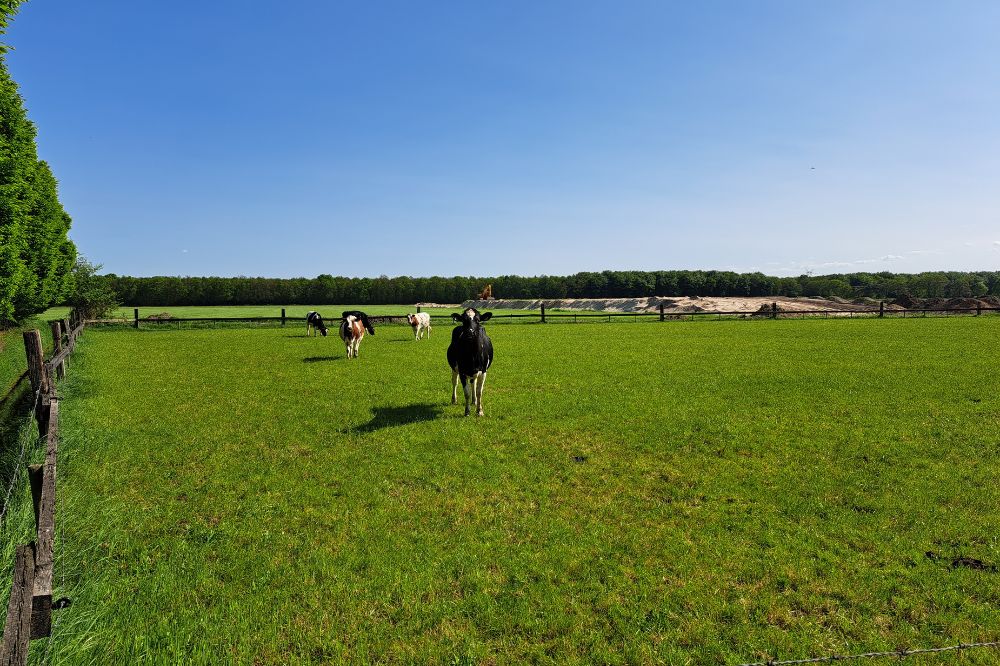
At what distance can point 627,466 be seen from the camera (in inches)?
280

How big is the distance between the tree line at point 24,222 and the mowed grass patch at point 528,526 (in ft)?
38.3

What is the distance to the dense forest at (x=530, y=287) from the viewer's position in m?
75.2

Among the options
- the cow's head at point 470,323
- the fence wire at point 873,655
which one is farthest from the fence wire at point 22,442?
the fence wire at point 873,655

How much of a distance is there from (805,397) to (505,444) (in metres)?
7.37

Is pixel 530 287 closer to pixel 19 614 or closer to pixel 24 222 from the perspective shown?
pixel 24 222

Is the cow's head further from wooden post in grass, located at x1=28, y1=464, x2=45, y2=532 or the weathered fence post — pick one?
the weathered fence post

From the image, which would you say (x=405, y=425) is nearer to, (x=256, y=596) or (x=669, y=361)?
(x=256, y=596)

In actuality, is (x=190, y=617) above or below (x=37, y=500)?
below

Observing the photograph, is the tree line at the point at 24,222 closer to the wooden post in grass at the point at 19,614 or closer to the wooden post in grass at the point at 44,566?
the wooden post in grass at the point at 44,566

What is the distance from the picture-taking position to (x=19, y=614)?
216cm

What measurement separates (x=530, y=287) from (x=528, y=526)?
100992 millimetres

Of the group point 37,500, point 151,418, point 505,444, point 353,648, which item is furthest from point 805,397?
point 151,418

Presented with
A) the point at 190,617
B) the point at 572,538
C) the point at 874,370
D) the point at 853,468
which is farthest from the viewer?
the point at 874,370

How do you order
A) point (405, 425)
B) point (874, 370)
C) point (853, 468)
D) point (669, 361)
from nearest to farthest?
point (853, 468) < point (405, 425) < point (874, 370) < point (669, 361)
